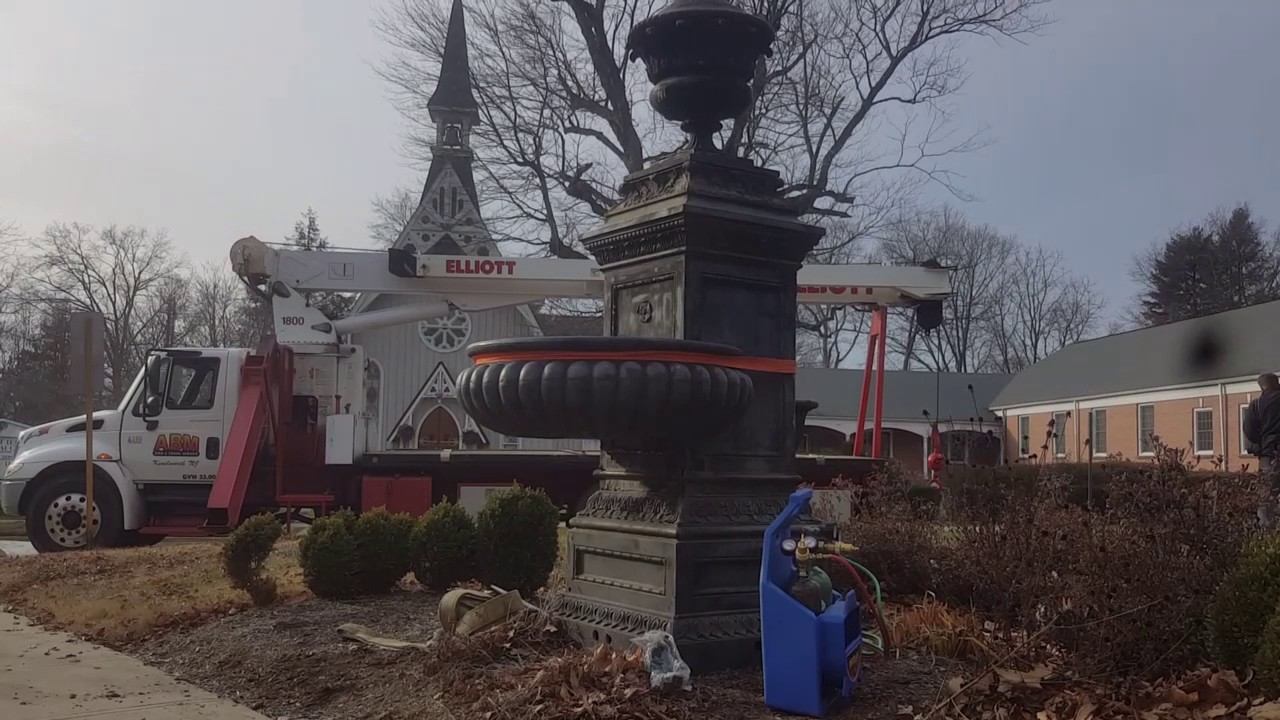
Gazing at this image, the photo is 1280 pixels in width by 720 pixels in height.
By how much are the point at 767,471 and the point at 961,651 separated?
1.36m

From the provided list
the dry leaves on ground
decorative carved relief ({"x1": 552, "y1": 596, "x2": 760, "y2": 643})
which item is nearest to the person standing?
the dry leaves on ground

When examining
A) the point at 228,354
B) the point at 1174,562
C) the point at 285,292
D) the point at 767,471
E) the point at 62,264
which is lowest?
the point at 1174,562

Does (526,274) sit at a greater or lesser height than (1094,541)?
greater

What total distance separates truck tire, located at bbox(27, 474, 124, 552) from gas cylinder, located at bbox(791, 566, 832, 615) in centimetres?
1092

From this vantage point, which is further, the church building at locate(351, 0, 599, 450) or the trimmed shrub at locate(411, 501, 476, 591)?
the church building at locate(351, 0, 599, 450)

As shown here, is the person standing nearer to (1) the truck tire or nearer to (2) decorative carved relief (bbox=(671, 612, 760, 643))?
(2) decorative carved relief (bbox=(671, 612, 760, 643))

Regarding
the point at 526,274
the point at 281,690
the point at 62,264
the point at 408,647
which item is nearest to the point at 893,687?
the point at 408,647

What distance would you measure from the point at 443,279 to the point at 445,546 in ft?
24.9

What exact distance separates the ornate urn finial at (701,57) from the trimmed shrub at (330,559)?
382 centimetres

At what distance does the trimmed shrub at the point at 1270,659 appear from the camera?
145 inches

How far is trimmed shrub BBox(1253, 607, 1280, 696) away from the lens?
369cm

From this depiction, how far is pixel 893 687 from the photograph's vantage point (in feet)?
15.3

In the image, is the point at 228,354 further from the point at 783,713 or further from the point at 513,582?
the point at 783,713

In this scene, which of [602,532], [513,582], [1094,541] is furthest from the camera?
[513,582]
